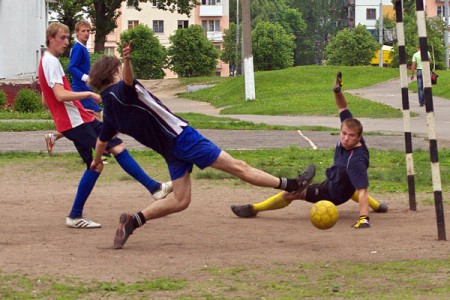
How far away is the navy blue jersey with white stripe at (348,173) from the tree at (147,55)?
70.8m


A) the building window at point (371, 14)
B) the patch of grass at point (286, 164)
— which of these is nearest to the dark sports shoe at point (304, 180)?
the patch of grass at point (286, 164)

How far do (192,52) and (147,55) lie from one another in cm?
324

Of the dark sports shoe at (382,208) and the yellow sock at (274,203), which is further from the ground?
the yellow sock at (274,203)

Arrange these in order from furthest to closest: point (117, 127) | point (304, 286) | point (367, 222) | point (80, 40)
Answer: point (80, 40) < point (367, 222) < point (117, 127) < point (304, 286)

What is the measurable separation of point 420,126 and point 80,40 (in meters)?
13.7

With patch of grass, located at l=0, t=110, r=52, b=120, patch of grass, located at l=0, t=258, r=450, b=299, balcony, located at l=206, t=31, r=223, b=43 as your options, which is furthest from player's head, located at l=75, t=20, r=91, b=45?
balcony, located at l=206, t=31, r=223, b=43

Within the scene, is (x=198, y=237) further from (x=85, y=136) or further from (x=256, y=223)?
(x=85, y=136)

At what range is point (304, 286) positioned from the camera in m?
7.07

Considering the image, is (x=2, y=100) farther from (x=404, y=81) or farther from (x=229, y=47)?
(x=229, y=47)

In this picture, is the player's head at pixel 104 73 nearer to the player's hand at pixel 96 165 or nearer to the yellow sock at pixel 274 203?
the player's hand at pixel 96 165

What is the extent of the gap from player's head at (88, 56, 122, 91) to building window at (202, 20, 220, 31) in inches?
4439

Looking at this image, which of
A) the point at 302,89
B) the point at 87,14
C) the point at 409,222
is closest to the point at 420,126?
the point at 409,222

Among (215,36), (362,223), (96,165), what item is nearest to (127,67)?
(96,165)

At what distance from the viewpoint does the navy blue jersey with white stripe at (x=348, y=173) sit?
10.1 m
